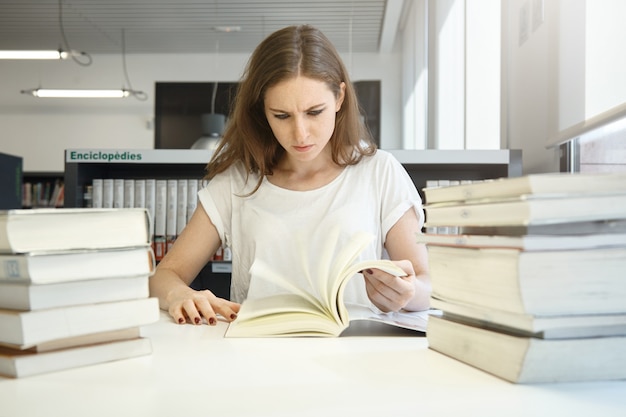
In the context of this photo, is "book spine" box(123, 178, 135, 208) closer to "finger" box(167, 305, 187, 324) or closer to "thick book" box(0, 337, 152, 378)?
"finger" box(167, 305, 187, 324)

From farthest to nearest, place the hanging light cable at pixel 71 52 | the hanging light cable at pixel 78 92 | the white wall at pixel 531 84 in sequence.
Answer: the hanging light cable at pixel 78 92 → the hanging light cable at pixel 71 52 → the white wall at pixel 531 84

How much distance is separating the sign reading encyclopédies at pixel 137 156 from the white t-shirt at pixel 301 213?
2.22 feet

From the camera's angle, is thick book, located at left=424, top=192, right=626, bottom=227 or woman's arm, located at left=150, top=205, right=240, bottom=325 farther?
woman's arm, located at left=150, top=205, right=240, bottom=325

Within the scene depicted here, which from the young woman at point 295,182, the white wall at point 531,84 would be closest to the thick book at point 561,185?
the young woman at point 295,182

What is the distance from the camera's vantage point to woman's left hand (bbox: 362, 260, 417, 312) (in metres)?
0.99

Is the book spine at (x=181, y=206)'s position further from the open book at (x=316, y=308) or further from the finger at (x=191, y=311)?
the open book at (x=316, y=308)

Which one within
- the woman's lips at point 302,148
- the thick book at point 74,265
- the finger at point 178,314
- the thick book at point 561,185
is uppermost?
the woman's lips at point 302,148

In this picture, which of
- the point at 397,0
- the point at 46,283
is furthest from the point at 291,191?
the point at 397,0

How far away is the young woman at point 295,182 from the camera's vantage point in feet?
4.66

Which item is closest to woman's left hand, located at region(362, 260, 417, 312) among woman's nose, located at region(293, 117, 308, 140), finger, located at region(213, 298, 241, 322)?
finger, located at region(213, 298, 241, 322)

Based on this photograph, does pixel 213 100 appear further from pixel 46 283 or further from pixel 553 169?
pixel 46 283

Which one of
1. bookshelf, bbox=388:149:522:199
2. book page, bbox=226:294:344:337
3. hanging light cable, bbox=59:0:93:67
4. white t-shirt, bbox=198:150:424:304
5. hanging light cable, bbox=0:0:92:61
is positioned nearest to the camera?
book page, bbox=226:294:344:337

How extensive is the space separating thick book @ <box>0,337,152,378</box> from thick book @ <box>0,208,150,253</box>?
0.36ft

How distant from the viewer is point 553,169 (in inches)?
80.7
